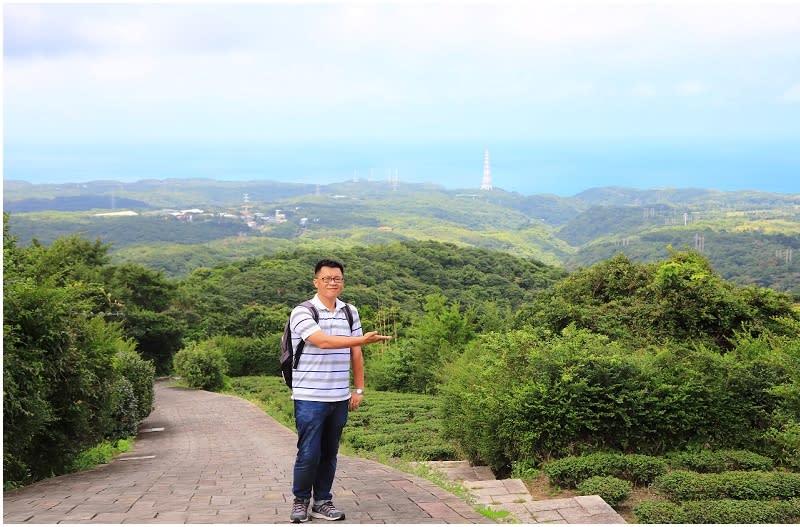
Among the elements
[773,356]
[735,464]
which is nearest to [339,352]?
[735,464]

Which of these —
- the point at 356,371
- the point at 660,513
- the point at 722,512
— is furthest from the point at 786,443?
the point at 356,371

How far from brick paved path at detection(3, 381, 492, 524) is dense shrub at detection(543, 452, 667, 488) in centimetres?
222

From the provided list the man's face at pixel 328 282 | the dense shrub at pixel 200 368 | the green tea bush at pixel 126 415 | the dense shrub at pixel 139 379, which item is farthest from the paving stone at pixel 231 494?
the dense shrub at pixel 200 368

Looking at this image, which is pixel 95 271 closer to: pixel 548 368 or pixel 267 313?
pixel 267 313

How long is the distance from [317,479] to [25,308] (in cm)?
559

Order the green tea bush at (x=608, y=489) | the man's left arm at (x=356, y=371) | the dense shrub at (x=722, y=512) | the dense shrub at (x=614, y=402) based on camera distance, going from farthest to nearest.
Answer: the dense shrub at (x=614, y=402) < the green tea bush at (x=608, y=489) < the dense shrub at (x=722, y=512) < the man's left arm at (x=356, y=371)

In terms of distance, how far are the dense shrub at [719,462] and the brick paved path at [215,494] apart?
A: 4328 mm

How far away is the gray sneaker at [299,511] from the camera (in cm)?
551

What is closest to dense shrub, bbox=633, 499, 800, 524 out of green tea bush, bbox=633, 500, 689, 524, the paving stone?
green tea bush, bbox=633, 500, 689, 524

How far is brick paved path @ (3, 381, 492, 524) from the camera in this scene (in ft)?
19.1

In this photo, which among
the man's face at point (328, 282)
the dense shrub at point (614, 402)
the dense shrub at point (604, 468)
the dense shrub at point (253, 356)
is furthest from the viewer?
the dense shrub at point (253, 356)

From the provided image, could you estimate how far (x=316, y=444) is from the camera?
549 cm

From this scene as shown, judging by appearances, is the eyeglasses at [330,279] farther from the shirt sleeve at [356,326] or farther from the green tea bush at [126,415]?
→ the green tea bush at [126,415]

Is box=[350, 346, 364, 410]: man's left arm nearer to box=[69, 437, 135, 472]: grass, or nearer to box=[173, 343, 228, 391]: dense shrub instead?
box=[69, 437, 135, 472]: grass
